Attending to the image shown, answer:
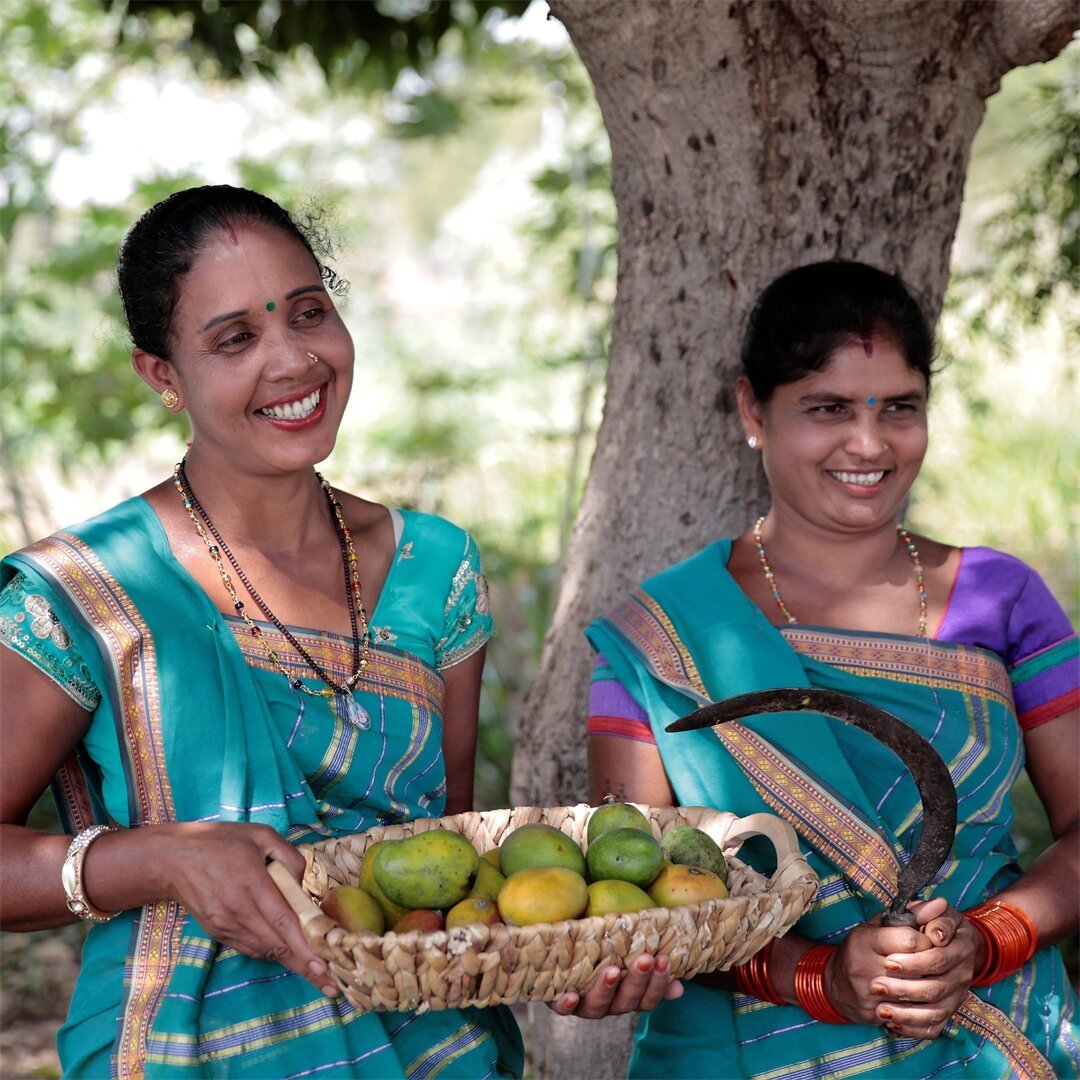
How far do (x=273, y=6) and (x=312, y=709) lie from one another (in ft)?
10.3

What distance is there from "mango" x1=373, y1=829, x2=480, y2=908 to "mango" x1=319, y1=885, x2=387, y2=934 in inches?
1.4

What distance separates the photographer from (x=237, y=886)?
2.03 m

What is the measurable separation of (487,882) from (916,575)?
4.10 ft

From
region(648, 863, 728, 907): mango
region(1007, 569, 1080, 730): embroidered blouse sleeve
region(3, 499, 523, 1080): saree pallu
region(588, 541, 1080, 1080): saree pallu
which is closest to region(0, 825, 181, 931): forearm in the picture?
region(3, 499, 523, 1080): saree pallu

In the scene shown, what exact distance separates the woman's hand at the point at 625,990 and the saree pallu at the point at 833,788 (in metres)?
0.51

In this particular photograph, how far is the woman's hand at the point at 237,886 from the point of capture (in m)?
2.00

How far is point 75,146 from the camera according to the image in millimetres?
6391

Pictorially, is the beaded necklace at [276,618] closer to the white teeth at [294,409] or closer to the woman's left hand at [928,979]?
the white teeth at [294,409]

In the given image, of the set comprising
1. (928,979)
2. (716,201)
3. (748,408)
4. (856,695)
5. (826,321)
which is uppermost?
(716,201)

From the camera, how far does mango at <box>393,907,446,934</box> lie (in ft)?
6.49

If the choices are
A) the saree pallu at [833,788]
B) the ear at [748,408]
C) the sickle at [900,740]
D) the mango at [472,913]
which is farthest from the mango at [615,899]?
the ear at [748,408]

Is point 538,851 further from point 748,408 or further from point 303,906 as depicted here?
point 748,408

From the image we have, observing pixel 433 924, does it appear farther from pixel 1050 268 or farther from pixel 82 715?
pixel 1050 268

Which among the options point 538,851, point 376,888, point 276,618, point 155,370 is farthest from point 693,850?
point 155,370
